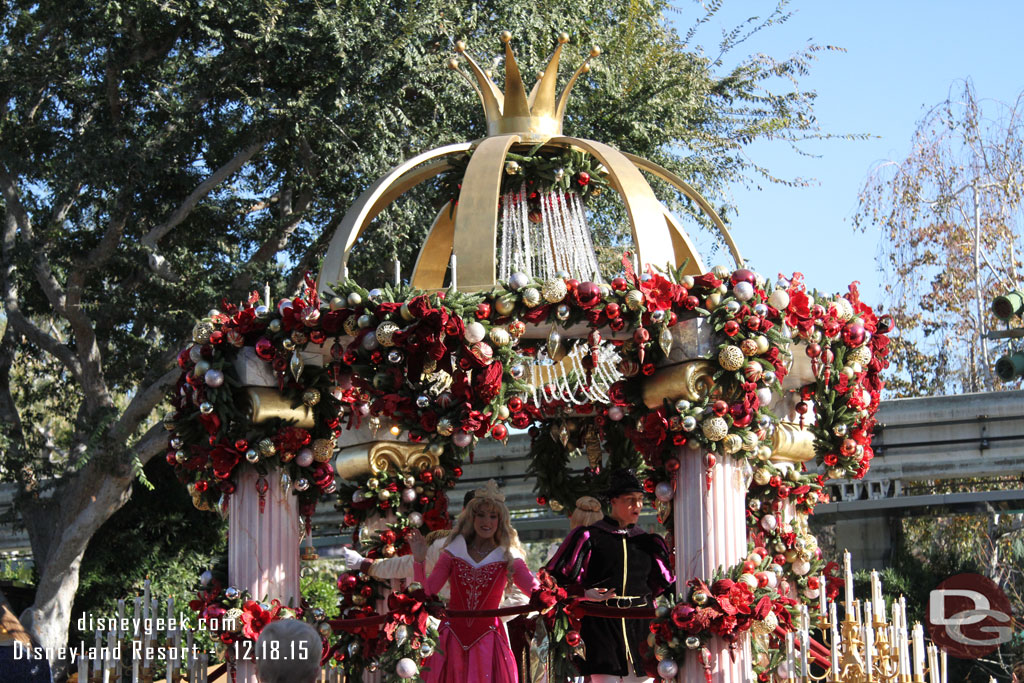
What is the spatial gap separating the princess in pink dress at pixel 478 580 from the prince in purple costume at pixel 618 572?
0.36m

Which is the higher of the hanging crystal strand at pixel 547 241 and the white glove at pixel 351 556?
the hanging crystal strand at pixel 547 241

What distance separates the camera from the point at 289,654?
12.0 feet

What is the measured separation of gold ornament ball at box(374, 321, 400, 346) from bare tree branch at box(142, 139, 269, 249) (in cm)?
797

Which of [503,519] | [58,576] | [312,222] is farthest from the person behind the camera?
[312,222]

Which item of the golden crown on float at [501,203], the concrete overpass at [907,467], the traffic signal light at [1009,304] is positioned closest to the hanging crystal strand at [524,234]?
the golden crown on float at [501,203]

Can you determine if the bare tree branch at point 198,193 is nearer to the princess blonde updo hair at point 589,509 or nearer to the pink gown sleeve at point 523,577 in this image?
the princess blonde updo hair at point 589,509

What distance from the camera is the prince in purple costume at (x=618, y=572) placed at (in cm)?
821

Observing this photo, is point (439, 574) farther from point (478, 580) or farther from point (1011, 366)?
point (1011, 366)

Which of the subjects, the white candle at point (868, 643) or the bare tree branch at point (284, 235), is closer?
the white candle at point (868, 643)

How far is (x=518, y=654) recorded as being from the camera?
387 inches

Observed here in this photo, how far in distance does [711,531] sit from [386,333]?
2.28 metres

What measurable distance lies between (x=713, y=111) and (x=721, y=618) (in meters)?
11.2

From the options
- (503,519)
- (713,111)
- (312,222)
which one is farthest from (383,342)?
(713,111)

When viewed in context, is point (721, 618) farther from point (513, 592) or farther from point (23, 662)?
point (23, 662)
